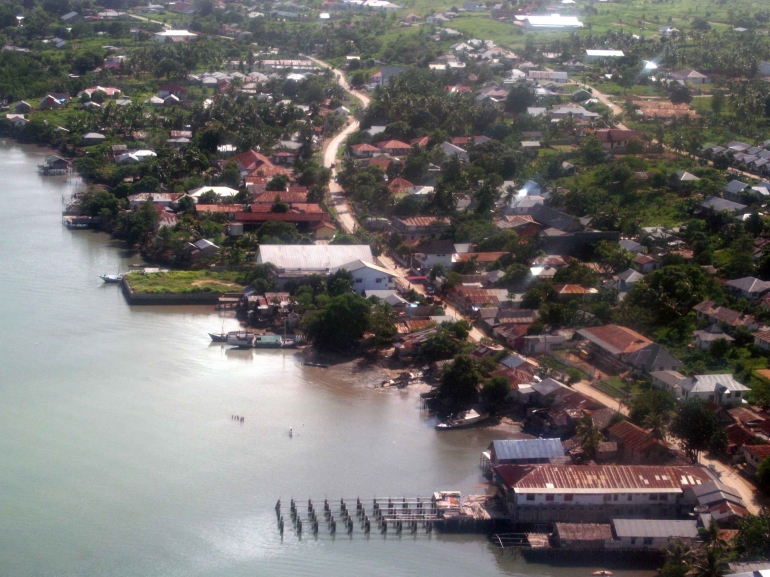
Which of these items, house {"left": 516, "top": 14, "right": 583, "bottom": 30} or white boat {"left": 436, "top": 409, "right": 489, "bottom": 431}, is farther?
house {"left": 516, "top": 14, "right": 583, "bottom": 30}

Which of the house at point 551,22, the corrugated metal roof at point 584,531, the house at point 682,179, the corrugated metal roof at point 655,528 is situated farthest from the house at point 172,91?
the corrugated metal roof at point 655,528

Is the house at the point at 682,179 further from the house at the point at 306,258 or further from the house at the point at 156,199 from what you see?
the house at the point at 156,199

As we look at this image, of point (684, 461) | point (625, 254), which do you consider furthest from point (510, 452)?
point (625, 254)

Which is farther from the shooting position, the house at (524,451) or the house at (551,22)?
the house at (551,22)

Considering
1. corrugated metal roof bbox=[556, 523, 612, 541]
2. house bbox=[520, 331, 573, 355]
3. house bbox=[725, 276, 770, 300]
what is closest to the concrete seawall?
house bbox=[520, 331, 573, 355]

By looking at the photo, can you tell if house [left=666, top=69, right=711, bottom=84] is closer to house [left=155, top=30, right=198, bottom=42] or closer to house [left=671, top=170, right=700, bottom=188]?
house [left=671, top=170, right=700, bottom=188]

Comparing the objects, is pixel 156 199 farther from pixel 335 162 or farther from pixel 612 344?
pixel 612 344
